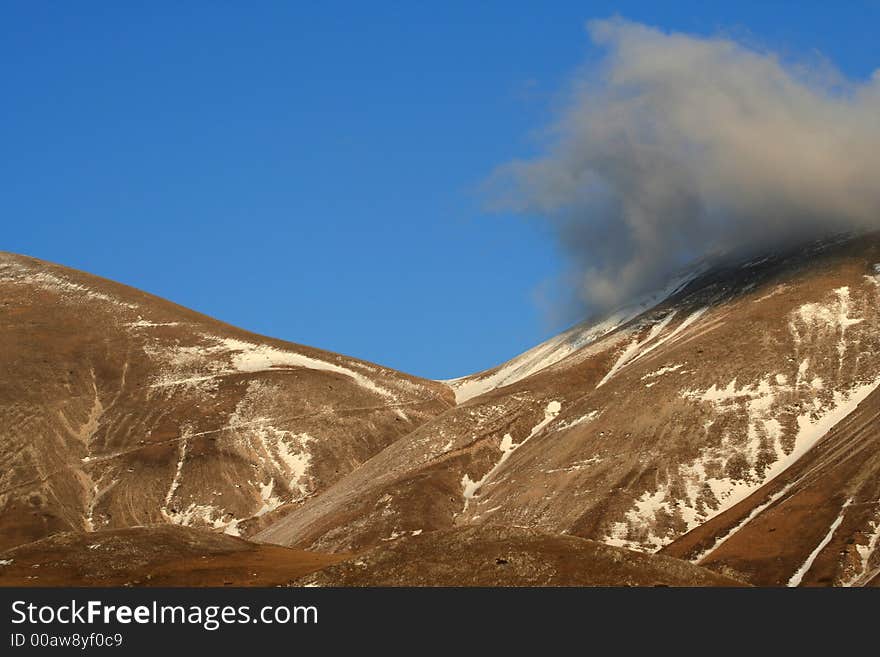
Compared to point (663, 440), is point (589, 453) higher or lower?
higher

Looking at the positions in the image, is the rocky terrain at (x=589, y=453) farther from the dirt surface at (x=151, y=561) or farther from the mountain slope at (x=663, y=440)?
the dirt surface at (x=151, y=561)

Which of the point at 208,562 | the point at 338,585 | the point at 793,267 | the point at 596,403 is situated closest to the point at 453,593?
the point at 338,585

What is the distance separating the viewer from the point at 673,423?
495 ft

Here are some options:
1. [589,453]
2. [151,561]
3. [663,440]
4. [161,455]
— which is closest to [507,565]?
[151,561]

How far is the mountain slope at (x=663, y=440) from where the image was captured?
135 meters

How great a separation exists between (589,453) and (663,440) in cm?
852

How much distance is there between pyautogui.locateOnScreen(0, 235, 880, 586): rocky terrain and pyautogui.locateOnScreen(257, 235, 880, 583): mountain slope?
0.96 ft

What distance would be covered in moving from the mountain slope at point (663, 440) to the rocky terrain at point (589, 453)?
0.29 meters

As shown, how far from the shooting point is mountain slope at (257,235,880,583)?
13538 centimetres

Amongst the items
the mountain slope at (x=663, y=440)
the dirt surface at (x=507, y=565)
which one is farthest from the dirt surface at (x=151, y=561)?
the mountain slope at (x=663, y=440)

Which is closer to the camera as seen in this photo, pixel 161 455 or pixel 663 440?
pixel 663 440

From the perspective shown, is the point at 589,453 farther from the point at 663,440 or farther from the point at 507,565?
the point at 507,565

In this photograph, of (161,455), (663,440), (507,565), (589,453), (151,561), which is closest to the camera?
(507,565)

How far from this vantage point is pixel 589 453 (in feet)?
497
